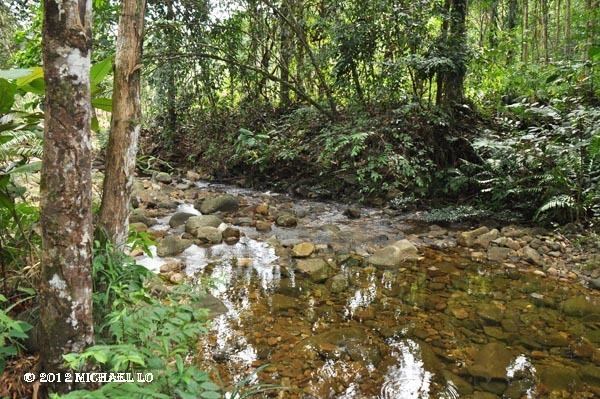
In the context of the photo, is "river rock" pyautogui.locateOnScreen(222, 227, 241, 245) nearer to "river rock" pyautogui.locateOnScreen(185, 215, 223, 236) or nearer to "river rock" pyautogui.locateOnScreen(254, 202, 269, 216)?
"river rock" pyautogui.locateOnScreen(185, 215, 223, 236)

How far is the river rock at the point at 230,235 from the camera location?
5.93m

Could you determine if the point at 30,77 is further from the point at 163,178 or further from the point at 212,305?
the point at 163,178

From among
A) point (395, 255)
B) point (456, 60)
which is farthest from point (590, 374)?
point (456, 60)

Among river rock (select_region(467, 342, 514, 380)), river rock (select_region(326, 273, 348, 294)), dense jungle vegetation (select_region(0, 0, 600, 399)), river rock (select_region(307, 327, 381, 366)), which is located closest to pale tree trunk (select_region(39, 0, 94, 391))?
dense jungle vegetation (select_region(0, 0, 600, 399))

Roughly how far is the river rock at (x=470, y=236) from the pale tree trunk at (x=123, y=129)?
461cm

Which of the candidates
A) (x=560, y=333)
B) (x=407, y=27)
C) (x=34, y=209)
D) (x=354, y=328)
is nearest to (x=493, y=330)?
(x=560, y=333)

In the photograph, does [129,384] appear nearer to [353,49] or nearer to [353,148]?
[353,148]

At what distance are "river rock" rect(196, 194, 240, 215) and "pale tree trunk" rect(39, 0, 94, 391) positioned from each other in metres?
5.57

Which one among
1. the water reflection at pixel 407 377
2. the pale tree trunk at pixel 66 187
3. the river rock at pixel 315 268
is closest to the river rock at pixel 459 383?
the water reflection at pixel 407 377

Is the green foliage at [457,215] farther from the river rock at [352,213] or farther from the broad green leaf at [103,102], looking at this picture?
the broad green leaf at [103,102]

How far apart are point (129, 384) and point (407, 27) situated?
743cm

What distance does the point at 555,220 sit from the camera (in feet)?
19.7

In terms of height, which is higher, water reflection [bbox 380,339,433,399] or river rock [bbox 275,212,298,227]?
river rock [bbox 275,212,298,227]

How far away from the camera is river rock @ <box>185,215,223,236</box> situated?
6.10 meters
